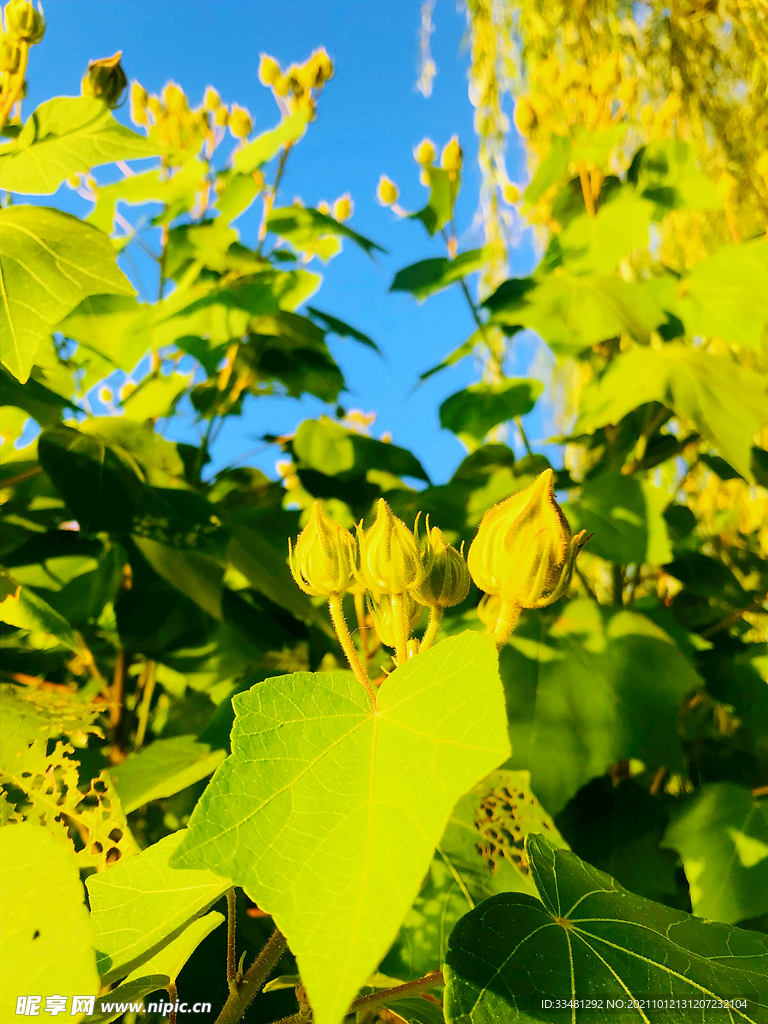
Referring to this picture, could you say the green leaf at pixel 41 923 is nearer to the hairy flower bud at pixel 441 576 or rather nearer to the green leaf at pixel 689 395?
the hairy flower bud at pixel 441 576

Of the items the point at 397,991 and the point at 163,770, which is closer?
the point at 397,991

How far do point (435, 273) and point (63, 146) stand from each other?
1.99ft

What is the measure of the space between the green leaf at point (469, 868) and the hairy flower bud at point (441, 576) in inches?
6.5

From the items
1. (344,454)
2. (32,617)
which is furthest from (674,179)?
(32,617)

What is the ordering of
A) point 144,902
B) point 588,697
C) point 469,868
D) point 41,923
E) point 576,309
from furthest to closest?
point 576,309, point 588,697, point 469,868, point 144,902, point 41,923

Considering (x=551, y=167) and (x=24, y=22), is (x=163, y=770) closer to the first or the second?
(x=24, y=22)

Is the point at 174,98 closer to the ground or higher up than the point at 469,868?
higher up

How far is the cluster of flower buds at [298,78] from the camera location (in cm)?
112

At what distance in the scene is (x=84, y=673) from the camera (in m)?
0.97

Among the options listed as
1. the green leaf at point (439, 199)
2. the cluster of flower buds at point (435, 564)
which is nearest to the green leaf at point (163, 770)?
the cluster of flower buds at point (435, 564)

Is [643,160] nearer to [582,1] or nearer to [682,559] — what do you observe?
[682,559]

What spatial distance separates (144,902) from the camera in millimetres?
391

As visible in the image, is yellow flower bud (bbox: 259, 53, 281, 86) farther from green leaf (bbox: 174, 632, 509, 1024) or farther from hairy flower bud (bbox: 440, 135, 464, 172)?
green leaf (bbox: 174, 632, 509, 1024)

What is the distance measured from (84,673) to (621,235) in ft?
3.31
